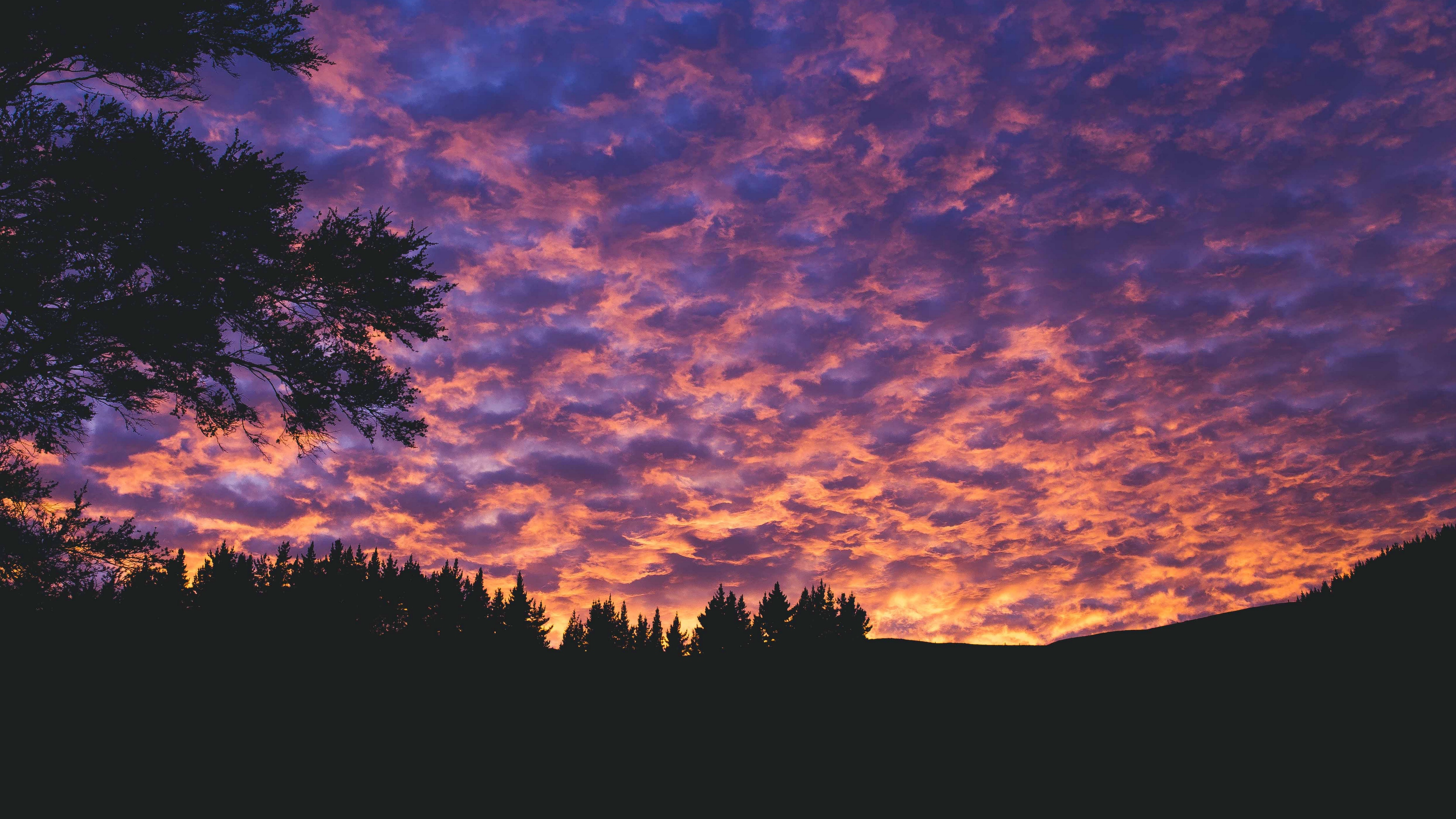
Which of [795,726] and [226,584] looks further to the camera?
[226,584]

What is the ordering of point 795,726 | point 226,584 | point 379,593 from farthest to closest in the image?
point 379,593 < point 226,584 < point 795,726

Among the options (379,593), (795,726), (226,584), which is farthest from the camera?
(379,593)

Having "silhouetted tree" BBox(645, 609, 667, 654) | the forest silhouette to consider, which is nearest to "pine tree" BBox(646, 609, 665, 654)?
"silhouetted tree" BBox(645, 609, 667, 654)

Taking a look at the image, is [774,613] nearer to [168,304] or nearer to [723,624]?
[723,624]

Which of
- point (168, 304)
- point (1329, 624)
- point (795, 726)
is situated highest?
point (168, 304)

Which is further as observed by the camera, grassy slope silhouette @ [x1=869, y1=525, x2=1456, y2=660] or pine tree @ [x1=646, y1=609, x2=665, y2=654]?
pine tree @ [x1=646, y1=609, x2=665, y2=654]

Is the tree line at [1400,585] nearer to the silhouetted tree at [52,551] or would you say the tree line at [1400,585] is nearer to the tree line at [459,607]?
the silhouetted tree at [52,551]

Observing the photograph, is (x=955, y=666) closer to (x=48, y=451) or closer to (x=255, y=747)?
(x=255, y=747)

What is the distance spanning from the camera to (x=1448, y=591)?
1177cm

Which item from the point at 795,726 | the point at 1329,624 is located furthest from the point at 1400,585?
the point at 795,726

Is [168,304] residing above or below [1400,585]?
above

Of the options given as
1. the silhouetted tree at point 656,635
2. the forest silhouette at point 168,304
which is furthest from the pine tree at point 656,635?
the forest silhouette at point 168,304

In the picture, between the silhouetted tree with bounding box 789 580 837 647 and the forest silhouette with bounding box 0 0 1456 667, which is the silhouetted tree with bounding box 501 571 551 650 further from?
the forest silhouette with bounding box 0 0 1456 667

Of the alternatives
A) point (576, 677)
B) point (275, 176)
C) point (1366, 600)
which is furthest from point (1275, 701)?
point (275, 176)
